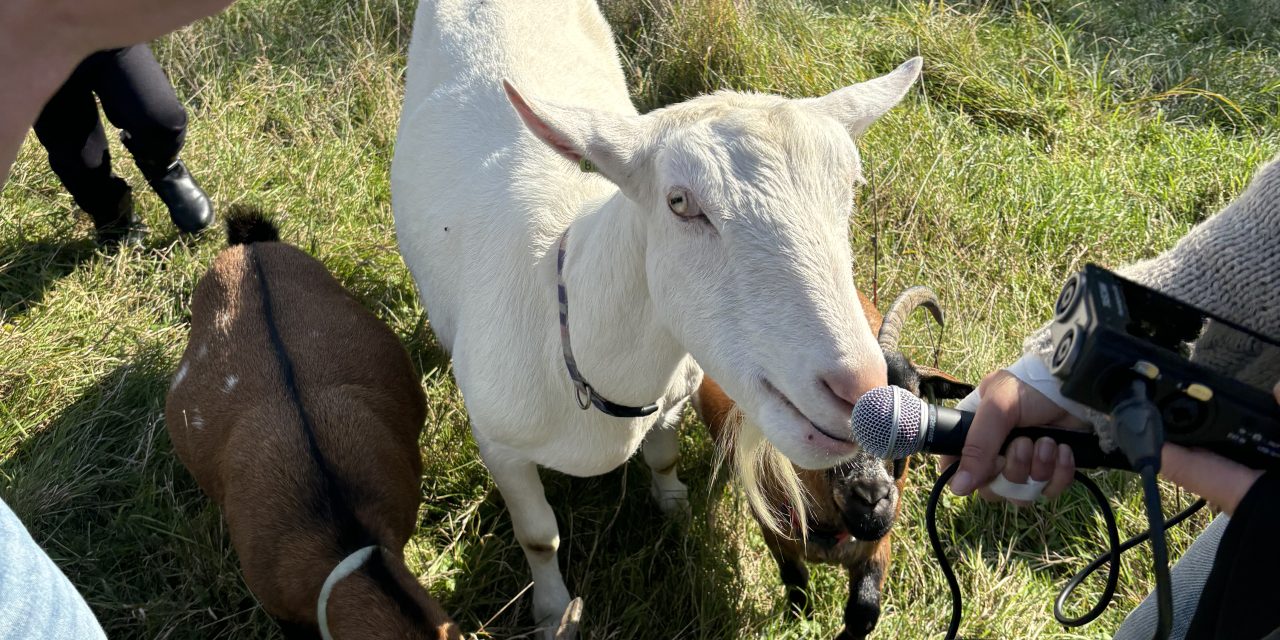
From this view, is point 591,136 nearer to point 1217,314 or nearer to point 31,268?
point 1217,314

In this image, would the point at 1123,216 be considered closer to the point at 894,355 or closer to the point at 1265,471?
the point at 894,355

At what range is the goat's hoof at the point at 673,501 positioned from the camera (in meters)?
3.56

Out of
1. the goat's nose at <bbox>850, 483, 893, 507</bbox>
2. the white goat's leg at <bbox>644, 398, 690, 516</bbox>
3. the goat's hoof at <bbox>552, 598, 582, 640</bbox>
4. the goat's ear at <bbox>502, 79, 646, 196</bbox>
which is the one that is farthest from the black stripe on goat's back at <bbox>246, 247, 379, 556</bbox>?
the goat's nose at <bbox>850, 483, 893, 507</bbox>

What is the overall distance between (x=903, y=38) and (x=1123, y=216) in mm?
1718

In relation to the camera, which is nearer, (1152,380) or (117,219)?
(1152,380)

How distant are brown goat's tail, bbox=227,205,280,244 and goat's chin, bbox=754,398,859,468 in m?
2.71

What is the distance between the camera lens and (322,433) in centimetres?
302

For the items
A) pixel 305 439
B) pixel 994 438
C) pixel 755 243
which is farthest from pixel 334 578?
pixel 994 438

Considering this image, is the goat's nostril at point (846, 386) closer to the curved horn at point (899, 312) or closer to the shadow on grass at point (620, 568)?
the curved horn at point (899, 312)

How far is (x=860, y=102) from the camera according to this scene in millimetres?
2336

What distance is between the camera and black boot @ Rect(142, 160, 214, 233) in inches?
174

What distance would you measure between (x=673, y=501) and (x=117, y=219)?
3049 mm

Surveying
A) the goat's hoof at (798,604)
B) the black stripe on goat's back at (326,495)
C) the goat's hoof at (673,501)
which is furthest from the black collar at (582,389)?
the goat's hoof at (798,604)

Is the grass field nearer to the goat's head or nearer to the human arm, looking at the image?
the goat's head
